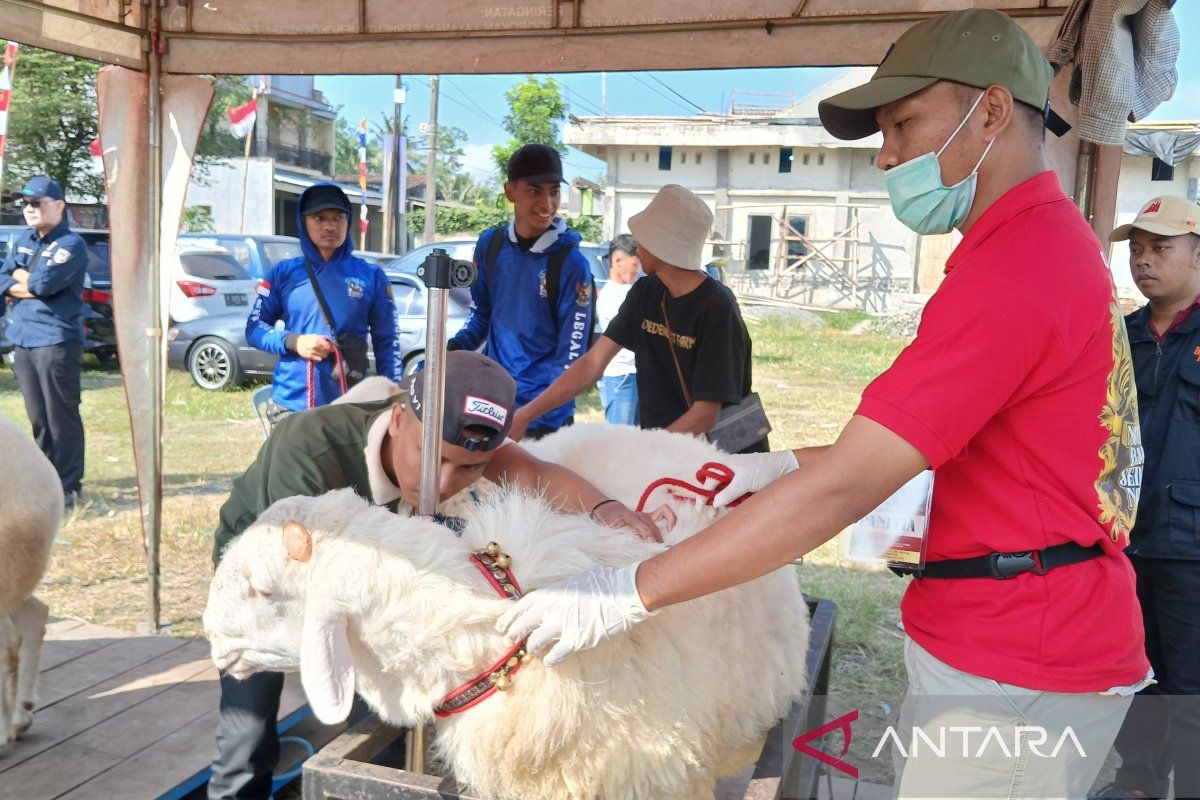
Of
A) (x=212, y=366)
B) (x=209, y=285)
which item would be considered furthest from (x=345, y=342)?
(x=209, y=285)

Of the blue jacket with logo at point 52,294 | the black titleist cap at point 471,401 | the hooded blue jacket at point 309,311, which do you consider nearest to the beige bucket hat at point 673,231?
the black titleist cap at point 471,401

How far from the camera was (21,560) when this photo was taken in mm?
3258

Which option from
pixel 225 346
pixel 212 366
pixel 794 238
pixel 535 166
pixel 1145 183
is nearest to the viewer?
pixel 535 166

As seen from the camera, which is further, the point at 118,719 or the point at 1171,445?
the point at 118,719

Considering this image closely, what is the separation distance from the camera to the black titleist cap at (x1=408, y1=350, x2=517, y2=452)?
6.66 feet

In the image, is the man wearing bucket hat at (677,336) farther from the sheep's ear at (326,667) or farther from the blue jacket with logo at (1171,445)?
the sheep's ear at (326,667)

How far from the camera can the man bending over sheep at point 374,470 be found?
6.82 feet

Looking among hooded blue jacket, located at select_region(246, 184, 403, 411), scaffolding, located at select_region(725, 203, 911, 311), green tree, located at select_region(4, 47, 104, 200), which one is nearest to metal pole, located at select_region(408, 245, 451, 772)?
hooded blue jacket, located at select_region(246, 184, 403, 411)

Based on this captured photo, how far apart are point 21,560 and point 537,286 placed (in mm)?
2431

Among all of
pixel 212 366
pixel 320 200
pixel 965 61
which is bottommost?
pixel 212 366

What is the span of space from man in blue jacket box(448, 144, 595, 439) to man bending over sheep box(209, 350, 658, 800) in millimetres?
1843

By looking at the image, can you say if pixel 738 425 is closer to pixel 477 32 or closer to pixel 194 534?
pixel 477 32

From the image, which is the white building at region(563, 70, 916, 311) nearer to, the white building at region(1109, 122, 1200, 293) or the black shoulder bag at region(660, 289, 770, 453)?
the white building at region(1109, 122, 1200, 293)

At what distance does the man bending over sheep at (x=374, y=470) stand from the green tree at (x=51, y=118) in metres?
20.6
